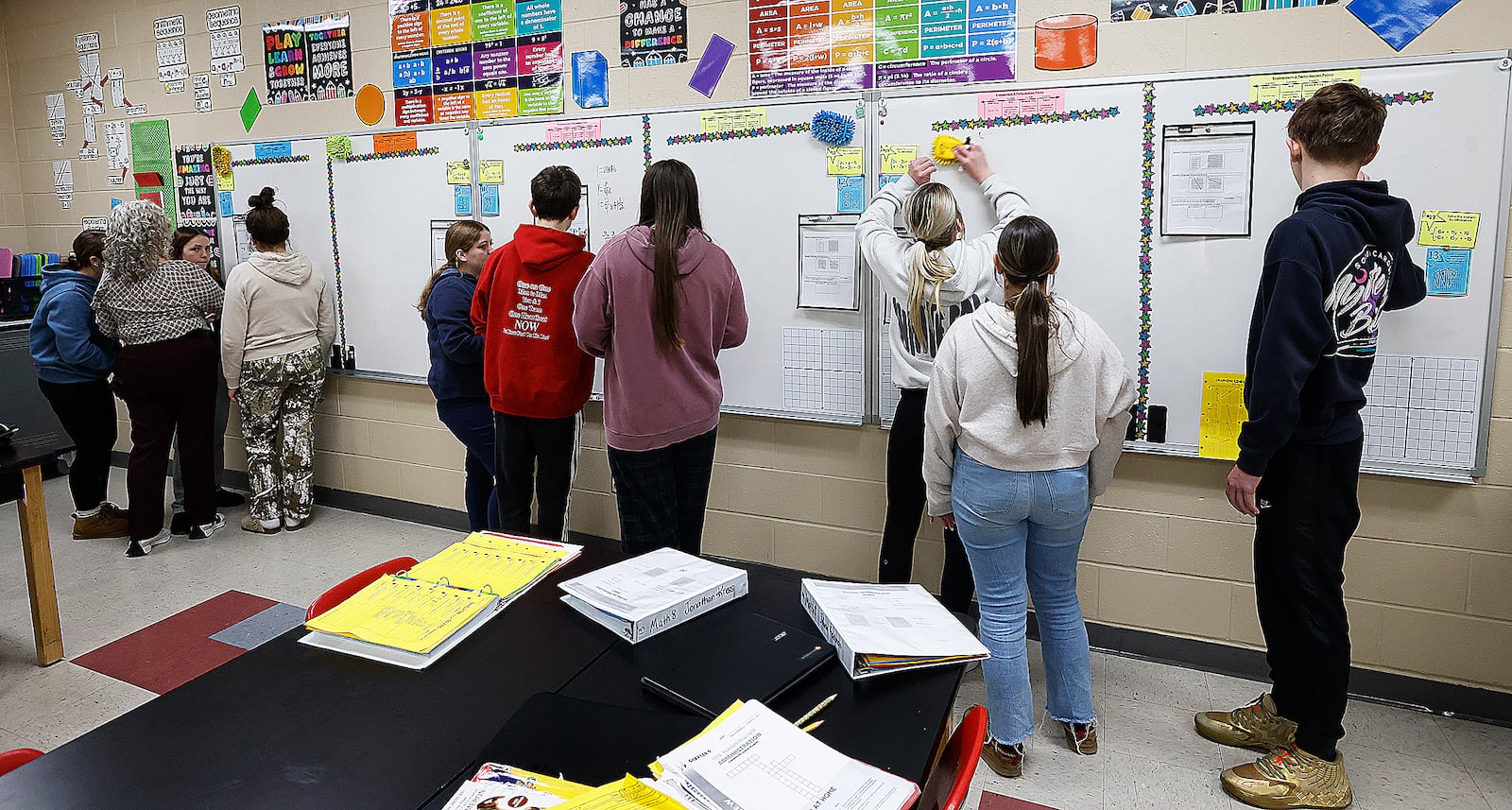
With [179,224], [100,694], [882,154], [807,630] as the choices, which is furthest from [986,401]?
[179,224]

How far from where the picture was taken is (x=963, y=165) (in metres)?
2.99

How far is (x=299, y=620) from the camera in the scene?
11.3 ft

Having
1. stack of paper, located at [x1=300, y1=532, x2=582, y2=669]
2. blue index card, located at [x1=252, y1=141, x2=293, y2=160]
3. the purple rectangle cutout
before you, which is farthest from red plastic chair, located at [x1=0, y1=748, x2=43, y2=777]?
blue index card, located at [x1=252, y1=141, x2=293, y2=160]

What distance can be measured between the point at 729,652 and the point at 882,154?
205 cm

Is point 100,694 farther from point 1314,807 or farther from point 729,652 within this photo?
point 1314,807

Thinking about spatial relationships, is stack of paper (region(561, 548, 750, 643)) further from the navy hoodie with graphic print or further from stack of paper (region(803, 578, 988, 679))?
the navy hoodie with graphic print

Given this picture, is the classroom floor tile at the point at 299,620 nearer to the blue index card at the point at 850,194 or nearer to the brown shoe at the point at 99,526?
the brown shoe at the point at 99,526

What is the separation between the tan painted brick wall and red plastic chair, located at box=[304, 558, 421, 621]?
1781mm

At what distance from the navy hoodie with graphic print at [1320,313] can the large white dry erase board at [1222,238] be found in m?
0.50

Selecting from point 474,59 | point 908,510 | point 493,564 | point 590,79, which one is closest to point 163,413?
point 474,59

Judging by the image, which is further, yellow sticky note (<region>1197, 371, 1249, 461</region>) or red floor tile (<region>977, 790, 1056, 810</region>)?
yellow sticky note (<region>1197, 371, 1249, 461</region>)

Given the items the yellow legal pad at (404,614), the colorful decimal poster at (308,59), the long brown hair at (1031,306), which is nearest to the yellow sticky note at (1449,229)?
the long brown hair at (1031,306)

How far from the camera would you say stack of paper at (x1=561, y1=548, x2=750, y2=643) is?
162 centimetres

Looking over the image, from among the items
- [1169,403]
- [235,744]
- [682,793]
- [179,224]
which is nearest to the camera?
[682,793]
